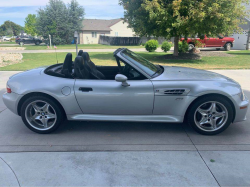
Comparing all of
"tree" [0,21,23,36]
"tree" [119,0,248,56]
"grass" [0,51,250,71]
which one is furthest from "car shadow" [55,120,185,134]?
"tree" [0,21,23,36]

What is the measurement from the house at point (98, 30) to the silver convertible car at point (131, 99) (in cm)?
4394

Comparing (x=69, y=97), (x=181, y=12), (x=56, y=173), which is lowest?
(x=56, y=173)

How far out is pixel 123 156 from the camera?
3.24m

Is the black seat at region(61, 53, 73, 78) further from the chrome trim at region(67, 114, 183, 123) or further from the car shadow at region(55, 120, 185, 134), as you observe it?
the car shadow at region(55, 120, 185, 134)

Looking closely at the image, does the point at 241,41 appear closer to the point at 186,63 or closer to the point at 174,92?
the point at 186,63

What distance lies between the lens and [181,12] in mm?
12594

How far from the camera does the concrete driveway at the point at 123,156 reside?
8.97ft

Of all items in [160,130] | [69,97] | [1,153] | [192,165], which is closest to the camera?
[192,165]

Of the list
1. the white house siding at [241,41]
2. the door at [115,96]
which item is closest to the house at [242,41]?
the white house siding at [241,41]

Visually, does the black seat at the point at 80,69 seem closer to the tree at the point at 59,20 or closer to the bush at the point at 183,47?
the bush at the point at 183,47

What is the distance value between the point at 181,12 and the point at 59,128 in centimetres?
1077

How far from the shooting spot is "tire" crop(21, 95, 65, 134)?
12.6 ft

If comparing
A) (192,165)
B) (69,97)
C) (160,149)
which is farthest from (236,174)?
(69,97)

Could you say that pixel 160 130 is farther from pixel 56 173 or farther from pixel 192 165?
pixel 56 173
